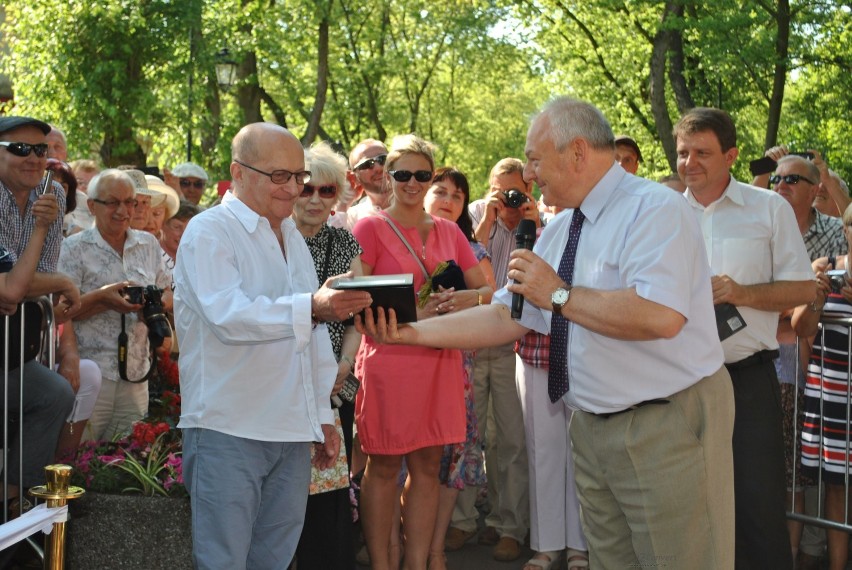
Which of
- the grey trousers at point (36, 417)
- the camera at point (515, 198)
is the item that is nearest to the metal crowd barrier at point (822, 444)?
the camera at point (515, 198)

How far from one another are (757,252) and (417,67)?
30959 mm

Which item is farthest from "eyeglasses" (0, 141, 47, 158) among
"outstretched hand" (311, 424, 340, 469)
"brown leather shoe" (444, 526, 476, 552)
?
"brown leather shoe" (444, 526, 476, 552)

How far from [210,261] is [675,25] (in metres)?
14.1

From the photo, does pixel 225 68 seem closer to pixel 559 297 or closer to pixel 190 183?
pixel 190 183

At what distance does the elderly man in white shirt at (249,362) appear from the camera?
420 centimetres

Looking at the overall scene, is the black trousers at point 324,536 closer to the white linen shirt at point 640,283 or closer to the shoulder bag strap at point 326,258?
the shoulder bag strap at point 326,258

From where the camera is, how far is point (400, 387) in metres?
5.97

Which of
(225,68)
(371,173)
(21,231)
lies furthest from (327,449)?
(225,68)

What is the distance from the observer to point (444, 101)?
3831 centimetres

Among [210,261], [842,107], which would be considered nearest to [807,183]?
[210,261]

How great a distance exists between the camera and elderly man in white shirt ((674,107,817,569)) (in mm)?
5352

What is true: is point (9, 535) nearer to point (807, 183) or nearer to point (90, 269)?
point (90, 269)

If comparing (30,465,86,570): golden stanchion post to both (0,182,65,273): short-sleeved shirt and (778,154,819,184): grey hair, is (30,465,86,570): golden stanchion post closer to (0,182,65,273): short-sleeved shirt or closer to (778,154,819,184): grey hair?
(0,182,65,273): short-sleeved shirt

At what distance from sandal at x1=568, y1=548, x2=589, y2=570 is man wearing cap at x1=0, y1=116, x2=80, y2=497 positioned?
→ 3101 mm
